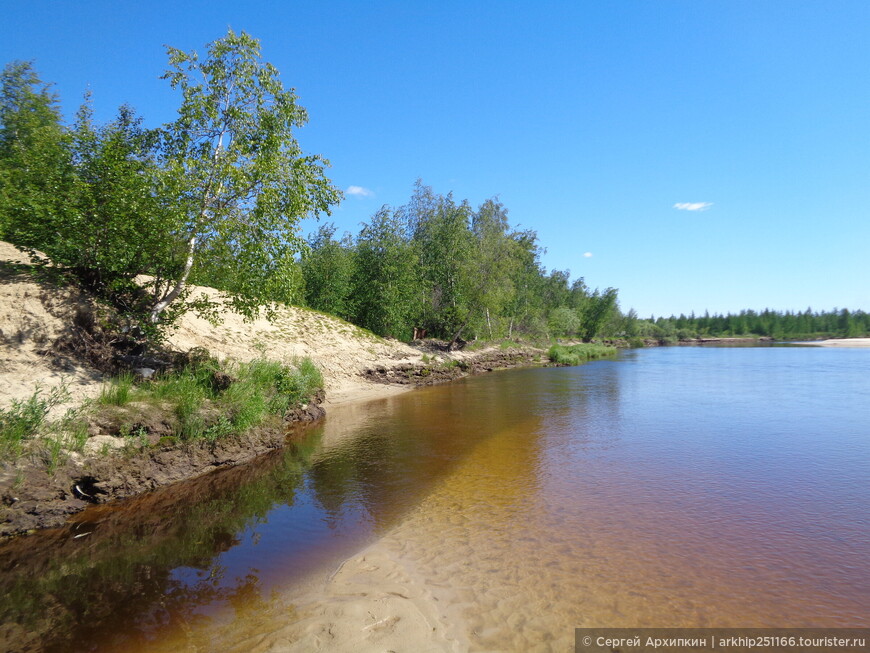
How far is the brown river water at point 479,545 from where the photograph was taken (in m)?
5.37

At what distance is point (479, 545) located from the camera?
721cm

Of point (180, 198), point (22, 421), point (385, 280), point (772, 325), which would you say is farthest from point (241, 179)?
point (772, 325)

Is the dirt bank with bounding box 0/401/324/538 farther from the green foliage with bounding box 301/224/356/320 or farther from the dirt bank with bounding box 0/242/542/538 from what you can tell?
the green foliage with bounding box 301/224/356/320

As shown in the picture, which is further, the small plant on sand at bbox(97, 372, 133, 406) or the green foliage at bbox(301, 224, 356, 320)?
the green foliage at bbox(301, 224, 356, 320)

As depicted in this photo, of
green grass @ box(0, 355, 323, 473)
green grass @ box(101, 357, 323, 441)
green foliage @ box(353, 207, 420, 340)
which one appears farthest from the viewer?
green foliage @ box(353, 207, 420, 340)

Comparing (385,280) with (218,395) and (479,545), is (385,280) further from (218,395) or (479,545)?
(479,545)

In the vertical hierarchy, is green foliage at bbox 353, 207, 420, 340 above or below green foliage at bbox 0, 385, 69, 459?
above

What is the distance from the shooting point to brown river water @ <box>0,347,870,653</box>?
537 cm

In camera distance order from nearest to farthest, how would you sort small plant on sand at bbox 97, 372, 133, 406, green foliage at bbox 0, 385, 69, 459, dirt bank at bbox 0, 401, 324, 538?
1. dirt bank at bbox 0, 401, 324, 538
2. green foliage at bbox 0, 385, 69, 459
3. small plant on sand at bbox 97, 372, 133, 406

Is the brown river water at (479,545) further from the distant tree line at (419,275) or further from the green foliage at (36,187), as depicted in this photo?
the distant tree line at (419,275)

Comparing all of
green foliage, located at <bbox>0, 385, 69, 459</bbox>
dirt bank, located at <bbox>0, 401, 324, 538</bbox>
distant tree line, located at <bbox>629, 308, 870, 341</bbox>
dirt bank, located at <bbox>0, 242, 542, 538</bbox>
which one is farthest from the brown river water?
distant tree line, located at <bbox>629, 308, 870, 341</bbox>

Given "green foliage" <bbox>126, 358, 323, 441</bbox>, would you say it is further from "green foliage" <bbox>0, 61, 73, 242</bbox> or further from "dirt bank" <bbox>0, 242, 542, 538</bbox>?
"green foliage" <bbox>0, 61, 73, 242</bbox>

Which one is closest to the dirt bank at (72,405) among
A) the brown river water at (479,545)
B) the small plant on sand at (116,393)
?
the small plant on sand at (116,393)

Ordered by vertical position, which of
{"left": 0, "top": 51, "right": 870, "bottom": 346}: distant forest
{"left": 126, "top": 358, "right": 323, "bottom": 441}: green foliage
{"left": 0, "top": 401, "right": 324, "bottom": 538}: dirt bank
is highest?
{"left": 0, "top": 51, "right": 870, "bottom": 346}: distant forest
